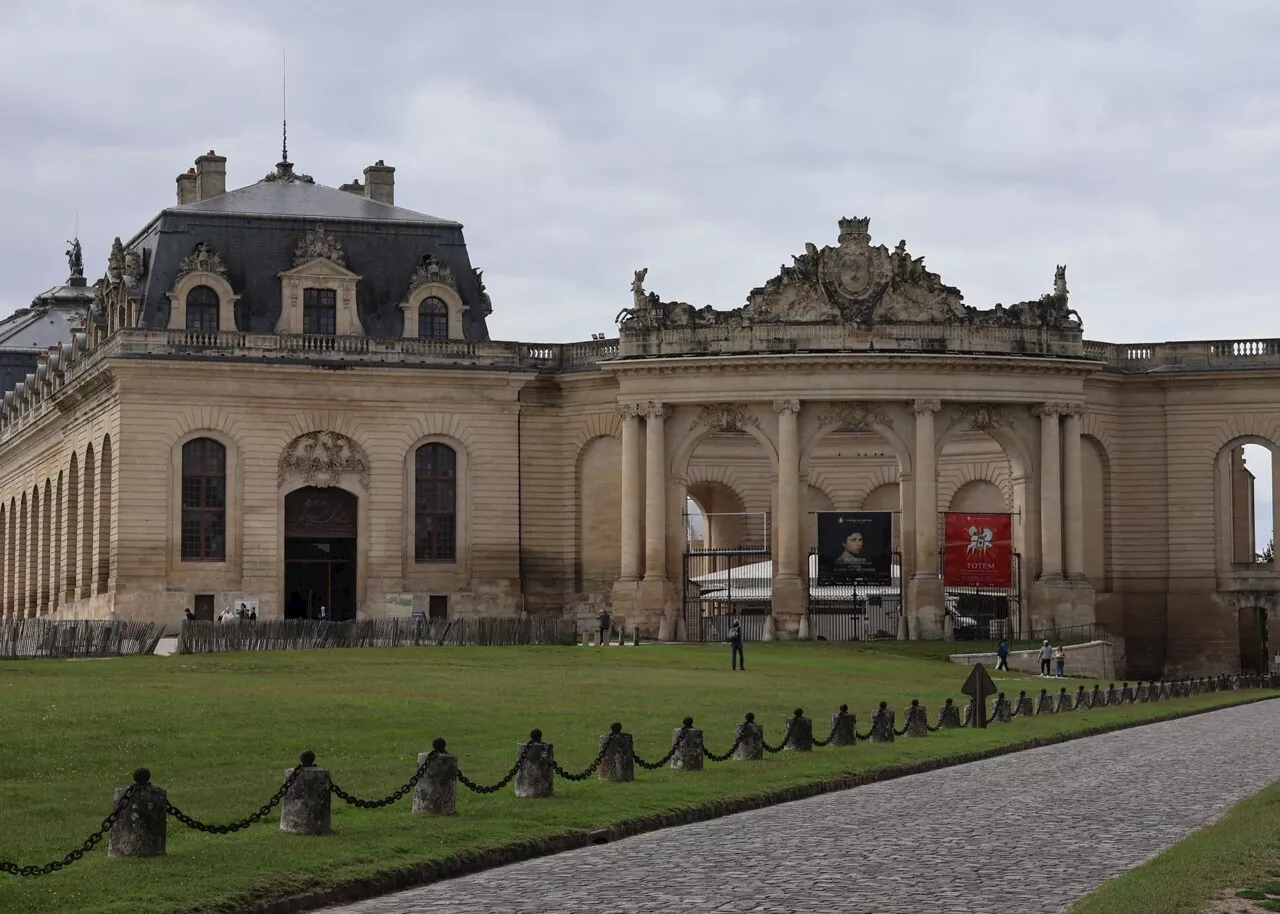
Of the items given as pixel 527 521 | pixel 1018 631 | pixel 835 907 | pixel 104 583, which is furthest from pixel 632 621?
pixel 835 907

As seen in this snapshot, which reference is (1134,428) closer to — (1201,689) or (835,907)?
(1201,689)

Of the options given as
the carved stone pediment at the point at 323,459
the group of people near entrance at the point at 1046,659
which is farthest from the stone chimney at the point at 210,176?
the group of people near entrance at the point at 1046,659

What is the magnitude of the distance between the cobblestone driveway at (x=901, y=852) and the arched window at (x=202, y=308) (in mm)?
50141

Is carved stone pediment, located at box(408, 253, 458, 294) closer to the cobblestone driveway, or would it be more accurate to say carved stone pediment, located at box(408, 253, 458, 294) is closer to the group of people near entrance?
the group of people near entrance

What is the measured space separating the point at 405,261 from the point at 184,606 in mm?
15482

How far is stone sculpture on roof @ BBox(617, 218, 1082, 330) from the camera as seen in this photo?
263 ft

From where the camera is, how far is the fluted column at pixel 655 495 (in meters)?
79.8

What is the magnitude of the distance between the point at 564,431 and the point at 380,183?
13798 millimetres

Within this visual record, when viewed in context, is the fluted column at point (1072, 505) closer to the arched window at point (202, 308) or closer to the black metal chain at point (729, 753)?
the arched window at point (202, 308)

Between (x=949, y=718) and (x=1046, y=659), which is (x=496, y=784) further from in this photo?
(x=1046, y=659)

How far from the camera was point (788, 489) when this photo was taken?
79.0m

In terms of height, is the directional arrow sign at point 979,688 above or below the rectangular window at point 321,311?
below

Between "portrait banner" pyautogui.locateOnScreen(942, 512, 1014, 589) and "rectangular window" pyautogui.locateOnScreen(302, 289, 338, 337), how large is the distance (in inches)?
920

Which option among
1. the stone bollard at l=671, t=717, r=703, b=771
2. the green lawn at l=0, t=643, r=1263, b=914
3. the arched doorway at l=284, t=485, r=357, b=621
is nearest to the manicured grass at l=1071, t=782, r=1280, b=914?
the green lawn at l=0, t=643, r=1263, b=914
